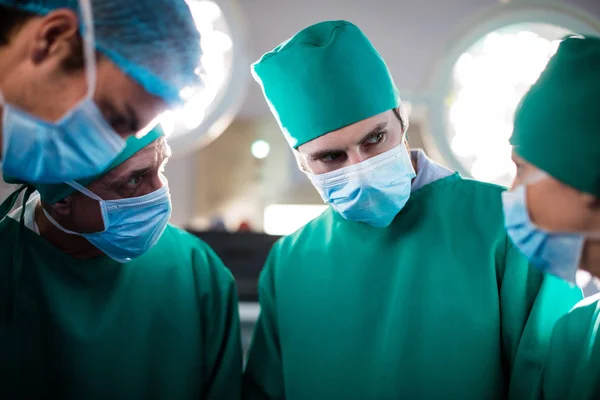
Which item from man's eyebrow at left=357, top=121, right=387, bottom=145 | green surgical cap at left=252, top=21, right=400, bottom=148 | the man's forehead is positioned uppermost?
green surgical cap at left=252, top=21, right=400, bottom=148

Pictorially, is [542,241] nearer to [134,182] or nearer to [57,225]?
[134,182]

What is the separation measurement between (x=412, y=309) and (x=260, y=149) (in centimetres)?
182

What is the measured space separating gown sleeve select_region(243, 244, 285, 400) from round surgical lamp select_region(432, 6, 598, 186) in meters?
0.95

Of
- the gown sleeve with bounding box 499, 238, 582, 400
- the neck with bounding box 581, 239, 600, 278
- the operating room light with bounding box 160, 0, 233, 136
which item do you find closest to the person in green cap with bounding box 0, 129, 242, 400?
the gown sleeve with bounding box 499, 238, 582, 400

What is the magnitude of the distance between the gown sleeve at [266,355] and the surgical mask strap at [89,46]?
2.77 feet

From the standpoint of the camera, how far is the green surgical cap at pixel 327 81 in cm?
126

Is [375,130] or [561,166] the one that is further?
[375,130]

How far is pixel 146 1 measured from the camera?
835 mm

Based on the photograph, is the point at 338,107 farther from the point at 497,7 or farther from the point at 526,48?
the point at 497,7

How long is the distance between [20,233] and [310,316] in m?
0.75

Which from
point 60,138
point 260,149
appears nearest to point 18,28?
point 60,138

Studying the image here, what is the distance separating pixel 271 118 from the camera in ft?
9.70

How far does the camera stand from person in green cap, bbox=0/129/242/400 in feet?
3.68

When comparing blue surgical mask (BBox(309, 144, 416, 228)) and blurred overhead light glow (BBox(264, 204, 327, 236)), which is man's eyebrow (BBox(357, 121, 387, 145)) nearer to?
blue surgical mask (BBox(309, 144, 416, 228))
